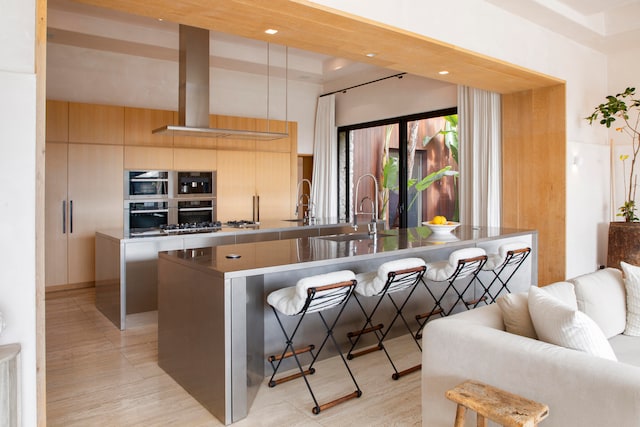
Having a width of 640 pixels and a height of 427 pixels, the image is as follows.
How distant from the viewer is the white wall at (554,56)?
394cm

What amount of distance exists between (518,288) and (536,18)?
292cm

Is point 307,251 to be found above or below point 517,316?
above

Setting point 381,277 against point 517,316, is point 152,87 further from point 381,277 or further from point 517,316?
point 517,316

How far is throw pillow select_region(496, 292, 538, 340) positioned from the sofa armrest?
0.65 feet

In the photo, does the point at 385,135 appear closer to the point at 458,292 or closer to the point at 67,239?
the point at 458,292

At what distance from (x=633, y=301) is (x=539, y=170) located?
10.3 feet

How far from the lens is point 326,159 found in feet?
28.8

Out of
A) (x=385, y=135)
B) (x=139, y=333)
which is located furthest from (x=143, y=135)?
(x=385, y=135)

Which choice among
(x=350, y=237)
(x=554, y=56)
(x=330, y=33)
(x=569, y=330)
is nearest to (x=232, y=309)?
(x=569, y=330)

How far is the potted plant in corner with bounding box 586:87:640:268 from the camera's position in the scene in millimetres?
5492

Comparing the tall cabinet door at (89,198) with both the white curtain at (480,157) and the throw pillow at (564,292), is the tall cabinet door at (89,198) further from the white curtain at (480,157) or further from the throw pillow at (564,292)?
the throw pillow at (564,292)

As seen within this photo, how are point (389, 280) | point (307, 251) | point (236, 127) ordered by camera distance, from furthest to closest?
point (236, 127), point (307, 251), point (389, 280)

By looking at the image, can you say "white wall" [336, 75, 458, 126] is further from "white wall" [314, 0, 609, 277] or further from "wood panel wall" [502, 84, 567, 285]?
"white wall" [314, 0, 609, 277]

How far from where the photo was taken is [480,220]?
20.7ft
